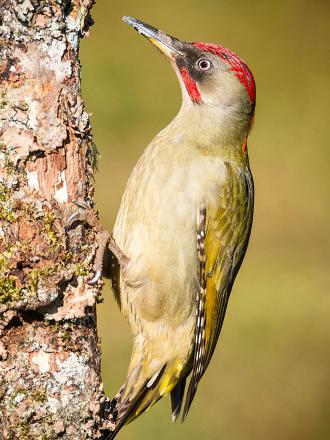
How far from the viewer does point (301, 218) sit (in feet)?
25.7

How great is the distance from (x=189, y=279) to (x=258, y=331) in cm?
270

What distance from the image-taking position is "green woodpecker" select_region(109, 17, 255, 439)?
4094 millimetres

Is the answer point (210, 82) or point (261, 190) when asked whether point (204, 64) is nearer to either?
point (210, 82)

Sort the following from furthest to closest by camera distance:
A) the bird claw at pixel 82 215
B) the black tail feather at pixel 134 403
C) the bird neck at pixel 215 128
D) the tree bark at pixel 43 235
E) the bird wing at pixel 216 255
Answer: the bird neck at pixel 215 128 → the bird wing at pixel 216 255 → the black tail feather at pixel 134 403 → the bird claw at pixel 82 215 → the tree bark at pixel 43 235

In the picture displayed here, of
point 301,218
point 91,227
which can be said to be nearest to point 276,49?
point 301,218

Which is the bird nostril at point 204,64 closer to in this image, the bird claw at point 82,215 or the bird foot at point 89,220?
the bird foot at point 89,220

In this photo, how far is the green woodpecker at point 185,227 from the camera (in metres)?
4.09

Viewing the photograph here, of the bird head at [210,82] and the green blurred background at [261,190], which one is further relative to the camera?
the green blurred background at [261,190]

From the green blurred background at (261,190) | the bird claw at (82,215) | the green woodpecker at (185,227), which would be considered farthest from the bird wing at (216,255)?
the green blurred background at (261,190)

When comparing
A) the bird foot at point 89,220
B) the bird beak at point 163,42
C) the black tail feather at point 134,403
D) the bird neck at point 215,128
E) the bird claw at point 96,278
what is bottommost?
the black tail feather at point 134,403

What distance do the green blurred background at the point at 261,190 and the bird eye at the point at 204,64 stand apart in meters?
2.38

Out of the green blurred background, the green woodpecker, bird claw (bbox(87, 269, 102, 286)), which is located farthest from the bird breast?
the green blurred background

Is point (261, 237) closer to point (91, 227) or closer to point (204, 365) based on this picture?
point (204, 365)

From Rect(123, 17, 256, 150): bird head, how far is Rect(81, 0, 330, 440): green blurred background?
2230 mm
